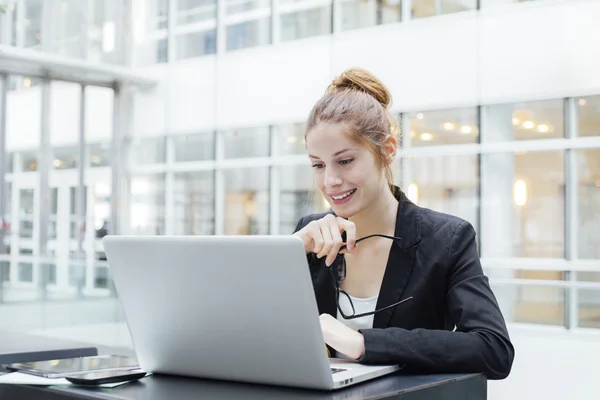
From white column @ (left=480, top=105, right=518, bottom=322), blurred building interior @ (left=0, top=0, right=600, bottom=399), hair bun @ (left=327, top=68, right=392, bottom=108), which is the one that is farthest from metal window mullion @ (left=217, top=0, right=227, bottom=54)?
hair bun @ (left=327, top=68, right=392, bottom=108)

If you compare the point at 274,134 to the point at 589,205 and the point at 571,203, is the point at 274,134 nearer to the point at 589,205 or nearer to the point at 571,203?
the point at 571,203

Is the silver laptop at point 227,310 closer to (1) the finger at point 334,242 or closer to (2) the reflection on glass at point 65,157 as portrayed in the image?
→ (1) the finger at point 334,242

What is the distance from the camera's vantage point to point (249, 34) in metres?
10.8

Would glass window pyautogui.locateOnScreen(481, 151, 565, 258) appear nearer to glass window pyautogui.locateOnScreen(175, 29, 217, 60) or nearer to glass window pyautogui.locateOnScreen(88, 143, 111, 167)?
glass window pyautogui.locateOnScreen(175, 29, 217, 60)

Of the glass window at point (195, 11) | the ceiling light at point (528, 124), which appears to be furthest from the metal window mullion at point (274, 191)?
the ceiling light at point (528, 124)

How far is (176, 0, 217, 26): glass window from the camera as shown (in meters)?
11.2

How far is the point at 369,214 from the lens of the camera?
5.57 ft

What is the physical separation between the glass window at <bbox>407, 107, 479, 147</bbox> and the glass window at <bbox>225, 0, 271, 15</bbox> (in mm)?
2959

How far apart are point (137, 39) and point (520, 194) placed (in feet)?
21.7

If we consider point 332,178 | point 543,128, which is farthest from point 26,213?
point 332,178

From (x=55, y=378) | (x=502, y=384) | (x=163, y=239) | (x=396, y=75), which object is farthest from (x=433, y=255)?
(x=396, y=75)

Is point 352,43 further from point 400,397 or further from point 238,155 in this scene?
point 400,397

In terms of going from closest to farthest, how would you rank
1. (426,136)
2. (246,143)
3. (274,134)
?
(426,136) → (274,134) → (246,143)

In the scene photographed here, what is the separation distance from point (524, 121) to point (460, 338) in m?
7.19
